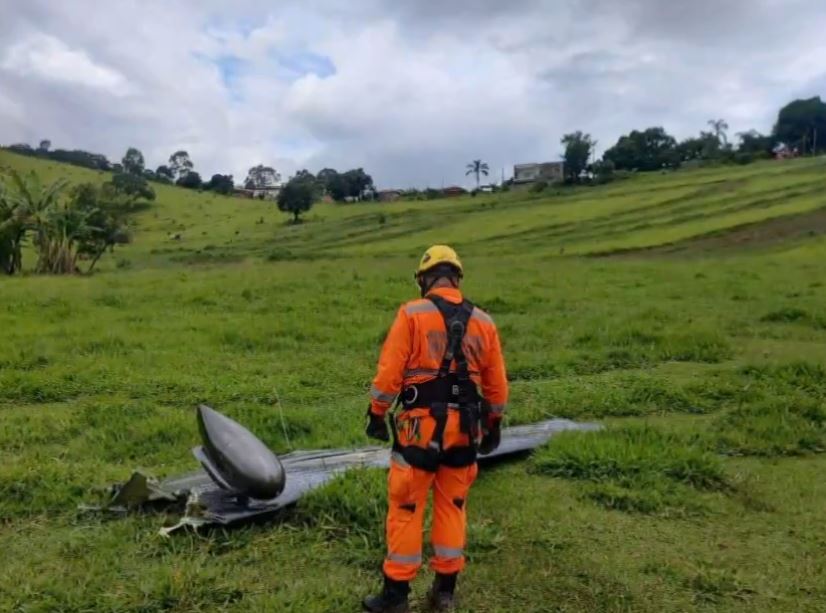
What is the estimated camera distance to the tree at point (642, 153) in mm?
74750

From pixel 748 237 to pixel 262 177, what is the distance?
94079 millimetres

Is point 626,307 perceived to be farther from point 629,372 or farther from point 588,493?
point 588,493

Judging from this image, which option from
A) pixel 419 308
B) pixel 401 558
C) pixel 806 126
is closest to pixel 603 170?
pixel 806 126

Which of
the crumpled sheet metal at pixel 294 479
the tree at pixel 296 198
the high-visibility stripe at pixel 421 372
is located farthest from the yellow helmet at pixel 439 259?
the tree at pixel 296 198

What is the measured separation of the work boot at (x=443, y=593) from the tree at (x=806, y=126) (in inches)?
3269

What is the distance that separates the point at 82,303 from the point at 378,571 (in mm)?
11560

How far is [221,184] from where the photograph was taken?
9550 centimetres

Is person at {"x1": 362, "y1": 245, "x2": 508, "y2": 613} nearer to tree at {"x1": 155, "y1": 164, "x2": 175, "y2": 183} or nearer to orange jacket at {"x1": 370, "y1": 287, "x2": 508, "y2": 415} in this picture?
orange jacket at {"x1": 370, "y1": 287, "x2": 508, "y2": 415}

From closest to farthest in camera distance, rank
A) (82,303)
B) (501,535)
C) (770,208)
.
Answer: (501,535)
(82,303)
(770,208)

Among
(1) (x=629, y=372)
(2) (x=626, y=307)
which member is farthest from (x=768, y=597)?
(2) (x=626, y=307)

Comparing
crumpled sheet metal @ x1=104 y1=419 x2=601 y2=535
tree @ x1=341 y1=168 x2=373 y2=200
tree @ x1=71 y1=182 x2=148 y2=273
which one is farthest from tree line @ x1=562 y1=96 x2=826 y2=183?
crumpled sheet metal @ x1=104 y1=419 x2=601 y2=535

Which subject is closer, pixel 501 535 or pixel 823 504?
pixel 501 535

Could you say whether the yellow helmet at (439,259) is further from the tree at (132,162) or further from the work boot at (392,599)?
the tree at (132,162)

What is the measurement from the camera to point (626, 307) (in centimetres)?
1470
